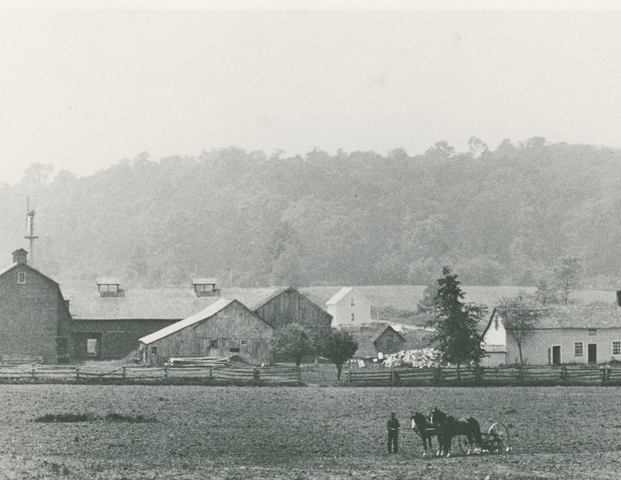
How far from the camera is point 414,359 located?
53938 mm

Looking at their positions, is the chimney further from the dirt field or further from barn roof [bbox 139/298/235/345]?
the dirt field

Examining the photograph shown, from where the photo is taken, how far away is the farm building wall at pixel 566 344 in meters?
56.3

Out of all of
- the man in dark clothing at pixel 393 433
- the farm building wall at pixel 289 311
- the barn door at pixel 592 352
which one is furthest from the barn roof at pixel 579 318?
the man in dark clothing at pixel 393 433

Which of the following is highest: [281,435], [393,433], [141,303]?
[141,303]

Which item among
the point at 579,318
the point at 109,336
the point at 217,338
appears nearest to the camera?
the point at 217,338

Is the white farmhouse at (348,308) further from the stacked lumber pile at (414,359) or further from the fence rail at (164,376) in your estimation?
the fence rail at (164,376)

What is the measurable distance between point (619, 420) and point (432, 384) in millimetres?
14737

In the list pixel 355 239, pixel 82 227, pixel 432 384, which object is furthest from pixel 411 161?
pixel 432 384

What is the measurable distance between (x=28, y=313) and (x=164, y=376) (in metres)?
19.6

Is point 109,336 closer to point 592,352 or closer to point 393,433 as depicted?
point 592,352

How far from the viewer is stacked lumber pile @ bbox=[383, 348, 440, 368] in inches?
2100

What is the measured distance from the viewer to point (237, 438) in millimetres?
22406

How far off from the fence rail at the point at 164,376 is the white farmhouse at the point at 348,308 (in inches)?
1753

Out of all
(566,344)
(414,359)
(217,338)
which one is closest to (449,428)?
(414,359)
